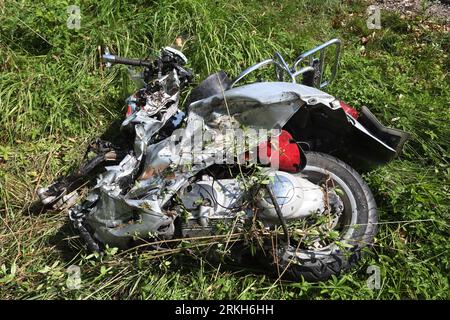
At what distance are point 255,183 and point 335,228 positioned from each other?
0.70 metres

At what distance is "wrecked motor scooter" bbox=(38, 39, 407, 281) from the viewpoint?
9.22ft

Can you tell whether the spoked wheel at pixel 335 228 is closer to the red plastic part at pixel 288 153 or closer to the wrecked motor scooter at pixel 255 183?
the wrecked motor scooter at pixel 255 183

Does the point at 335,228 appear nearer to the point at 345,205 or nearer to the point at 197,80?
the point at 345,205

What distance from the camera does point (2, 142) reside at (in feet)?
14.6

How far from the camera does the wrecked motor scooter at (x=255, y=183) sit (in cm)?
281

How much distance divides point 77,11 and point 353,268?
3.81 metres

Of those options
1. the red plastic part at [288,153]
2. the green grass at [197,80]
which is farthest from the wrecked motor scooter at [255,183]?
the green grass at [197,80]

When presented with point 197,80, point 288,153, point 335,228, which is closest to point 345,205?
point 335,228

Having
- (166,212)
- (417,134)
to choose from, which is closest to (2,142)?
(166,212)

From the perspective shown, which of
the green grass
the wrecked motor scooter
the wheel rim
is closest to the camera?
the wrecked motor scooter

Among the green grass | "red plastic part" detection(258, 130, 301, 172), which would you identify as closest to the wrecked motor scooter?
"red plastic part" detection(258, 130, 301, 172)

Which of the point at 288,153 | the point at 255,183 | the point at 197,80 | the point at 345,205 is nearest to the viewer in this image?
the point at 255,183

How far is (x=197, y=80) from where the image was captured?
4.57 metres

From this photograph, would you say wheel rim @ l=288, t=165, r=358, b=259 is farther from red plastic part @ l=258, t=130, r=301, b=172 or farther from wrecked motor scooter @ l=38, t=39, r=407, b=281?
red plastic part @ l=258, t=130, r=301, b=172
